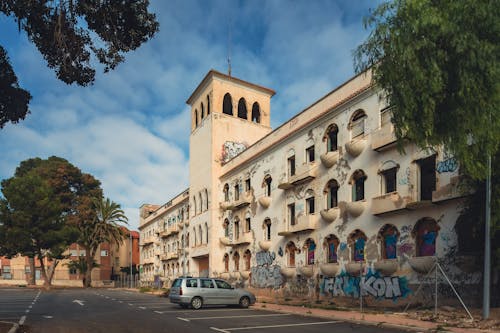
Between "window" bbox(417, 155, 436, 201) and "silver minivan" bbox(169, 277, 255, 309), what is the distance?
393 inches

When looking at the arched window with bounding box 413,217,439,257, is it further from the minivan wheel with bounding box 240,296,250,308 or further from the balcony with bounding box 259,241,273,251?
the balcony with bounding box 259,241,273,251

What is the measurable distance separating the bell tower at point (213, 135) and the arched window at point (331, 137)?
16.0 metres

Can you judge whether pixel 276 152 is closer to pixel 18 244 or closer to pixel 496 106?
pixel 496 106

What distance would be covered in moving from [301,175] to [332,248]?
189 inches

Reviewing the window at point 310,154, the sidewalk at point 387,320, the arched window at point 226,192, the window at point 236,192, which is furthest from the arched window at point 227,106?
the sidewalk at point 387,320

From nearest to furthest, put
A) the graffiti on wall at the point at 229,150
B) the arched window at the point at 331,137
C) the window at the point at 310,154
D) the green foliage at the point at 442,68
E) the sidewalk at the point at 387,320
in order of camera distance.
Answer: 1. the green foliage at the point at 442,68
2. the sidewalk at the point at 387,320
3. the arched window at the point at 331,137
4. the window at the point at 310,154
5. the graffiti on wall at the point at 229,150

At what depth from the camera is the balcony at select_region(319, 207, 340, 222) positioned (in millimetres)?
23959

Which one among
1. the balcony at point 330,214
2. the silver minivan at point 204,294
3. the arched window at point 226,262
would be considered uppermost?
the balcony at point 330,214

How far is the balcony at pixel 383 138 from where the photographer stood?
20.1 m

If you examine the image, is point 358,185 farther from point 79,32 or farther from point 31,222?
point 31,222

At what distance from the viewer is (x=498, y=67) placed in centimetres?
1047

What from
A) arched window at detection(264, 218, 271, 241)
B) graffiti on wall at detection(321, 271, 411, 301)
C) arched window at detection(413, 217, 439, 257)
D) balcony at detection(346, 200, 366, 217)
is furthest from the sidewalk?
arched window at detection(264, 218, 271, 241)

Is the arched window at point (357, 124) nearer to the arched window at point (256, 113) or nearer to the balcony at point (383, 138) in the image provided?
the balcony at point (383, 138)

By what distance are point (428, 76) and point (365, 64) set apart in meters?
1.90
